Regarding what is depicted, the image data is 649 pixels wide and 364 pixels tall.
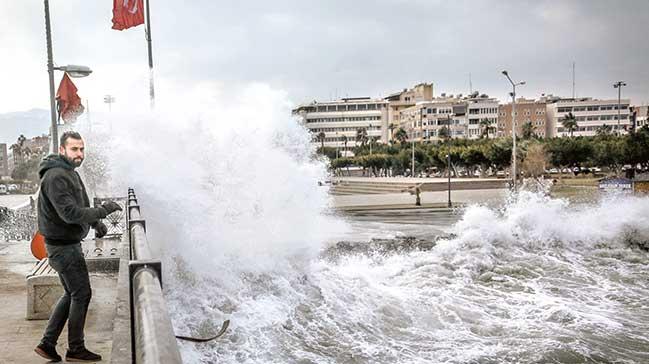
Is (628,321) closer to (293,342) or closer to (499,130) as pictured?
(293,342)

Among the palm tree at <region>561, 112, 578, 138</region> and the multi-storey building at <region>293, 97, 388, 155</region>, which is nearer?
the palm tree at <region>561, 112, 578, 138</region>

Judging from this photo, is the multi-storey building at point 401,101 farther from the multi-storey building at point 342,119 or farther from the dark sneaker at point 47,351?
the dark sneaker at point 47,351

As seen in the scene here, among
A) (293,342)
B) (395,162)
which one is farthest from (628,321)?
(395,162)

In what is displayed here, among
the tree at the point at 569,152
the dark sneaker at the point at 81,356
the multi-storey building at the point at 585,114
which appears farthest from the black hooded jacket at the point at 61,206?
the multi-storey building at the point at 585,114

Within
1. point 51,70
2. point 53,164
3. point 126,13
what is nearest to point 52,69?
point 51,70

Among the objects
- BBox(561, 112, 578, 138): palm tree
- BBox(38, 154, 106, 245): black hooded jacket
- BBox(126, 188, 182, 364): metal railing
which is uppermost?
BBox(561, 112, 578, 138): palm tree

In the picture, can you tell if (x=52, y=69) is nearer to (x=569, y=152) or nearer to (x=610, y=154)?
(x=610, y=154)

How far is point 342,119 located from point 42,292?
13713cm

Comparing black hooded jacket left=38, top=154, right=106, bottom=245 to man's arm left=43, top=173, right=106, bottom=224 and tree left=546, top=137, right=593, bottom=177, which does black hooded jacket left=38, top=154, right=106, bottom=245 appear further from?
tree left=546, top=137, right=593, bottom=177

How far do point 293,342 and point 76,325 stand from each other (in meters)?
5.11

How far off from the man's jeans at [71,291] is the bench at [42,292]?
1.61 metres

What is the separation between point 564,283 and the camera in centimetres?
1493

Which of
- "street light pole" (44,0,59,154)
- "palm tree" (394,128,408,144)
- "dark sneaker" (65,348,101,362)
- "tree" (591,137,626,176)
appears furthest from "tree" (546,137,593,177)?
"dark sneaker" (65,348,101,362)

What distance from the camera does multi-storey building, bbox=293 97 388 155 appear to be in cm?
14150
